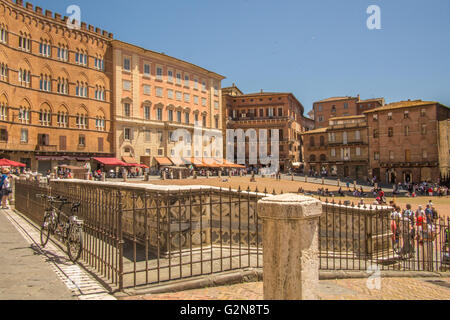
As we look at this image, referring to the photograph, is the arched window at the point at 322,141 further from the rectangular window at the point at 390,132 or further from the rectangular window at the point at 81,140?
the rectangular window at the point at 81,140

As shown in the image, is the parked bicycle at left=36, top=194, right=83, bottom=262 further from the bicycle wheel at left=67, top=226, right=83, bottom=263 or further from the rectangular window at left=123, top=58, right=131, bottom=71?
the rectangular window at left=123, top=58, right=131, bottom=71

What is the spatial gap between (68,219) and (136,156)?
43115mm

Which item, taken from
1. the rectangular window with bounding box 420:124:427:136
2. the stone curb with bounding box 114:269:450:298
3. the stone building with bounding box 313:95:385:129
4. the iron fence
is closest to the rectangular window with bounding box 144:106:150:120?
the rectangular window with bounding box 420:124:427:136

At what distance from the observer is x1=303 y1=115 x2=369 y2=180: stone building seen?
61.2m

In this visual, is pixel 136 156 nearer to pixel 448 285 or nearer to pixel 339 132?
pixel 339 132

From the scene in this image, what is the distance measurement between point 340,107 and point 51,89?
63.1 metres

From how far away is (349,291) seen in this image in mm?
6191

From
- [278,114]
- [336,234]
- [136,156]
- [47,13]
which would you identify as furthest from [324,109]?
[336,234]

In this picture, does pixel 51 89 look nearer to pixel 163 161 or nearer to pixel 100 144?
pixel 100 144

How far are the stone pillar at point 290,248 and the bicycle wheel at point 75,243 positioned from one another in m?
4.66

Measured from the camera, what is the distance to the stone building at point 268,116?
240ft

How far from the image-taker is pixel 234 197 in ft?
25.1

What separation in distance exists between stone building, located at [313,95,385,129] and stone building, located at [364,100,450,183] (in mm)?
21157

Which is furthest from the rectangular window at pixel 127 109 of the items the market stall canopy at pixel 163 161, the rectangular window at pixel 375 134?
the rectangular window at pixel 375 134
